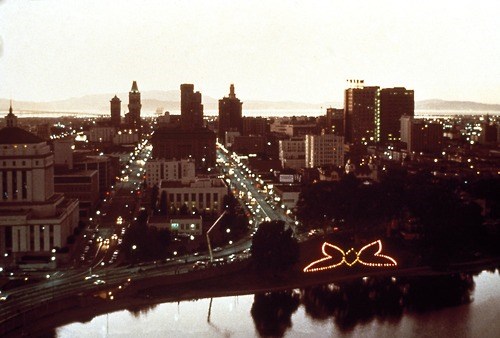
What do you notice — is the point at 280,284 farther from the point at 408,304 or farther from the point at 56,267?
the point at 56,267

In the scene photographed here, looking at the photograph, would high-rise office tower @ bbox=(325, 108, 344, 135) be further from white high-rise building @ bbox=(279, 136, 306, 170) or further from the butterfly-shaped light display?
the butterfly-shaped light display

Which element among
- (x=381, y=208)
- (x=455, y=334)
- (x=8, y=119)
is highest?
(x=8, y=119)

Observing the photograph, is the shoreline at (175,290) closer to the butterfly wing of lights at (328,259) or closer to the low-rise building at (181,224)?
the butterfly wing of lights at (328,259)

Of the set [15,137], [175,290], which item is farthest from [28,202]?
[175,290]

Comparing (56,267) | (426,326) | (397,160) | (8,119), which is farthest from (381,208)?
(397,160)

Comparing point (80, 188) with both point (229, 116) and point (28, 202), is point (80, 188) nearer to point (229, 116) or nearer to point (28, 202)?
point (28, 202)

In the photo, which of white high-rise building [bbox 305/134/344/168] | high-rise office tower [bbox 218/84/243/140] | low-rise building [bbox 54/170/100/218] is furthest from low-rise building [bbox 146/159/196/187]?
high-rise office tower [bbox 218/84/243/140]
